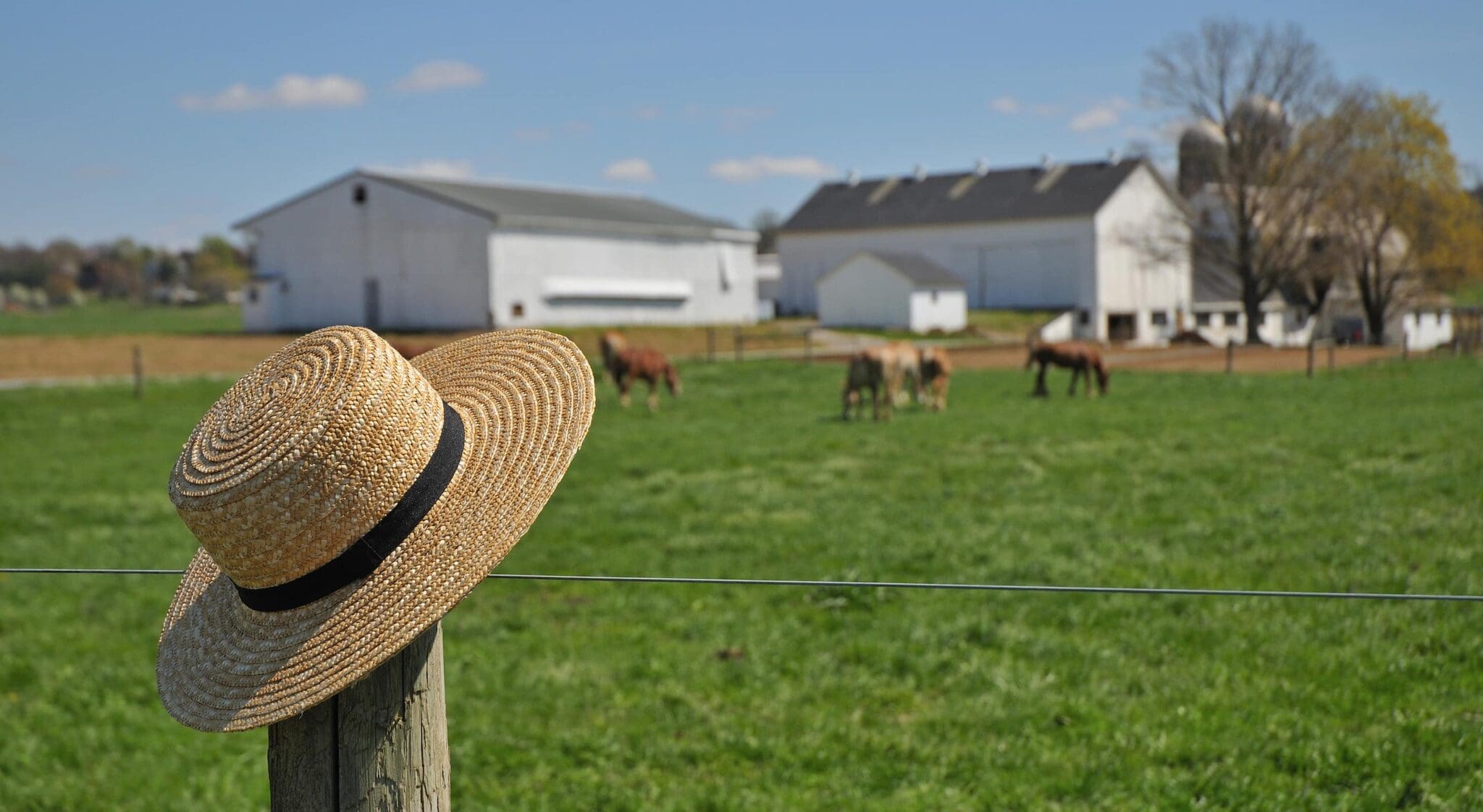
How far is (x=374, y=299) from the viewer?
51250 millimetres

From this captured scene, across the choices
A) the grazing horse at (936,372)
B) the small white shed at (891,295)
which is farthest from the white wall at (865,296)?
the grazing horse at (936,372)

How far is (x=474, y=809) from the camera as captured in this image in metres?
5.08

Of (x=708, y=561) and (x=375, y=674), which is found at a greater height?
(x=375, y=674)

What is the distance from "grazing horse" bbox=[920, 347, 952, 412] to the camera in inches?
875

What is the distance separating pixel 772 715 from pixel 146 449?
14354 millimetres

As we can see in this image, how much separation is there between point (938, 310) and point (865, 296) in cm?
317

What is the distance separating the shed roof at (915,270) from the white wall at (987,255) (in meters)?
2.60

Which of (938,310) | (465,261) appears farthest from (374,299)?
(938,310)

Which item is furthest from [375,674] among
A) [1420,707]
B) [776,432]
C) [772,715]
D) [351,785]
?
[776,432]

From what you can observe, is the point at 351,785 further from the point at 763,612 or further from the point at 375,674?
the point at 763,612

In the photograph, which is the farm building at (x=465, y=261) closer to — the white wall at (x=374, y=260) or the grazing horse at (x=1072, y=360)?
the white wall at (x=374, y=260)

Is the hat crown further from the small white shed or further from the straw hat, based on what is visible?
the small white shed

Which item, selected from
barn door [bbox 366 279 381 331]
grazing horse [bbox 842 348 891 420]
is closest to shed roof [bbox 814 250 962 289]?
barn door [bbox 366 279 381 331]

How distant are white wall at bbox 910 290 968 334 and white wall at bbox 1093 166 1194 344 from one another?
677cm
